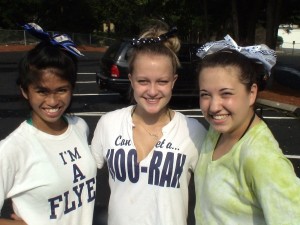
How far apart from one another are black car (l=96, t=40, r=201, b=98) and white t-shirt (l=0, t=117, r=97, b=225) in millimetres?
9085

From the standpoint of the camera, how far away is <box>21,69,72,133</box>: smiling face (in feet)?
7.74

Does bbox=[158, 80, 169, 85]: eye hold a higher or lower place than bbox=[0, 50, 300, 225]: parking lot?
higher

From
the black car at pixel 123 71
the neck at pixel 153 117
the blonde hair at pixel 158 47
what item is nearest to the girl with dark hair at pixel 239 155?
the blonde hair at pixel 158 47

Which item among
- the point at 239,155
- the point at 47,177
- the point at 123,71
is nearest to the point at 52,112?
the point at 47,177

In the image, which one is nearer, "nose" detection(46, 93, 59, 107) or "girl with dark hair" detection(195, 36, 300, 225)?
"girl with dark hair" detection(195, 36, 300, 225)

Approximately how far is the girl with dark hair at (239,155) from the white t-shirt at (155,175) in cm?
22

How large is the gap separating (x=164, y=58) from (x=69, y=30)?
39.7 meters

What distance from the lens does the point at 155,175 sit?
248 cm

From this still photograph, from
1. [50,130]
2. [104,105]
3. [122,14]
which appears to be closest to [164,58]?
[50,130]

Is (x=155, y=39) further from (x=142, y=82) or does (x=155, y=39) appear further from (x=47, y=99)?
(x=47, y=99)

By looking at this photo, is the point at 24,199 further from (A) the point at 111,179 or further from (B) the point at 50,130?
(A) the point at 111,179

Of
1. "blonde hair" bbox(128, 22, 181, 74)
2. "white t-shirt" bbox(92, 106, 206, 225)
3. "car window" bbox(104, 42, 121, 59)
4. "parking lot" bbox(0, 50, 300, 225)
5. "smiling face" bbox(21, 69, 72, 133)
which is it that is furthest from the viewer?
"car window" bbox(104, 42, 121, 59)

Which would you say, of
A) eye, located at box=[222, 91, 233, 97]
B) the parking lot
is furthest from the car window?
eye, located at box=[222, 91, 233, 97]

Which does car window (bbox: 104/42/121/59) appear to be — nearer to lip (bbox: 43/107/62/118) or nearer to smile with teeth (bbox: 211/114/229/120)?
lip (bbox: 43/107/62/118)
